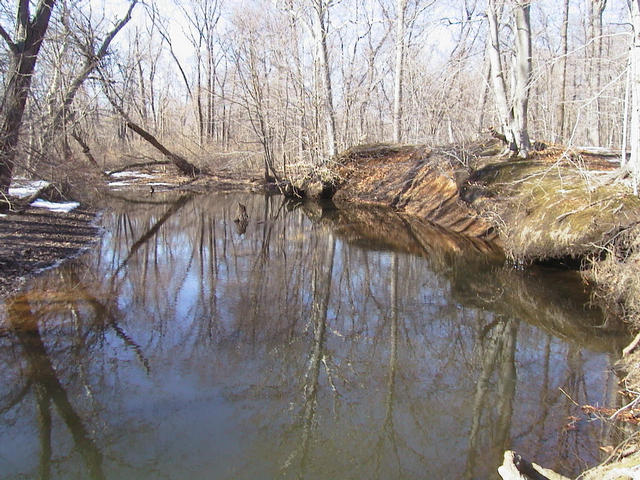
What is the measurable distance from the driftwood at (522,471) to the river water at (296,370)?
1.30ft

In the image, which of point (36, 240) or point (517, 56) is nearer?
point (36, 240)

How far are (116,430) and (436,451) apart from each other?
108 inches

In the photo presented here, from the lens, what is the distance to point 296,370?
5.50 metres

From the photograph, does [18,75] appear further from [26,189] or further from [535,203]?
[535,203]

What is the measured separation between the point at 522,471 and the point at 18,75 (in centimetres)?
1048

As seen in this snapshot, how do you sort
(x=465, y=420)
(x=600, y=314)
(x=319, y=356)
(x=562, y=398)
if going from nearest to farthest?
1. (x=465, y=420)
2. (x=562, y=398)
3. (x=319, y=356)
4. (x=600, y=314)

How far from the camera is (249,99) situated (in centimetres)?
2267

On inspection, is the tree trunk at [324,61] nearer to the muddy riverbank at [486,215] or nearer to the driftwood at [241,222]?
the muddy riverbank at [486,215]

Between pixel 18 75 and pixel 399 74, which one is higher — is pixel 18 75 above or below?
below

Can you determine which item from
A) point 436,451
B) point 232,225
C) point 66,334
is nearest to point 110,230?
point 232,225

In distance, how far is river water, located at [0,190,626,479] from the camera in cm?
399

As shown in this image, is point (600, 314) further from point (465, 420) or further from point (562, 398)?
point (465, 420)

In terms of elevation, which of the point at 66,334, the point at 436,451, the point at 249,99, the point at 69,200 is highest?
the point at 249,99

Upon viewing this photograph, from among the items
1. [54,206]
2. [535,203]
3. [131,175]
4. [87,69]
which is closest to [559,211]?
[535,203]
